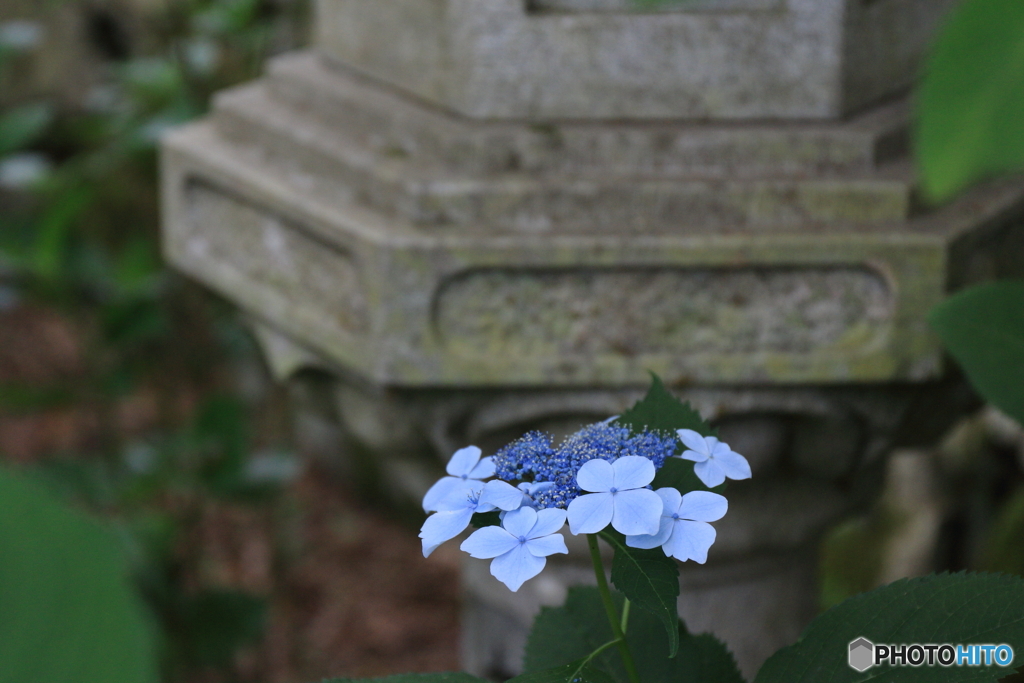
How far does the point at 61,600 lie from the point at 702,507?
0.28 meters

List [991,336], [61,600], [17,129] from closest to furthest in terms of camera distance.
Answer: [61,600]
[991,336]
[17,129]

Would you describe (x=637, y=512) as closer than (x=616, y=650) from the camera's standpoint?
Yes

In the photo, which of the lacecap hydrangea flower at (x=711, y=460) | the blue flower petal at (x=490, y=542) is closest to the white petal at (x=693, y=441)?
the lacecap hydrangea flower at (x=711, y=460)

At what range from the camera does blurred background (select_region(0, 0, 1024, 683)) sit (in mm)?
1544

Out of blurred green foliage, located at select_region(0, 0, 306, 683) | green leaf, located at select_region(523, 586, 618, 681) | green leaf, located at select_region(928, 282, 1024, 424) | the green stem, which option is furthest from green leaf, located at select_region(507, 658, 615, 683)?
blurred green foliage, located at select_region(0, 0, 306, 683)

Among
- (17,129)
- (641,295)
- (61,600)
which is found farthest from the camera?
(17,129)

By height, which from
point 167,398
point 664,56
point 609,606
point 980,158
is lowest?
point 167,398

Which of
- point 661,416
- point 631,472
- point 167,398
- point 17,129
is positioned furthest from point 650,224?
point 167,398

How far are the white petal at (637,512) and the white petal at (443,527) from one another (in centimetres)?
6

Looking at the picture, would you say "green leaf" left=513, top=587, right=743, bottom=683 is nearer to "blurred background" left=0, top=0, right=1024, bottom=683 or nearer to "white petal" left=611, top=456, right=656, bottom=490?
"white petal" left=611, top=456, right=656, bottom=490

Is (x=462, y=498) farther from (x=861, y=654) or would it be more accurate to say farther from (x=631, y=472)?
(x=861, y=654)

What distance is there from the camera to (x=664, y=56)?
0.91 m

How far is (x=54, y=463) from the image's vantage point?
5.15 ft

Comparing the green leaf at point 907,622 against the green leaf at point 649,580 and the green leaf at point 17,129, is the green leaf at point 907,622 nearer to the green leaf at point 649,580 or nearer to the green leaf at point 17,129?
the green leaf at point 649,580
